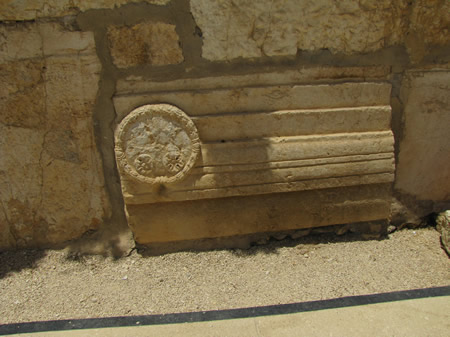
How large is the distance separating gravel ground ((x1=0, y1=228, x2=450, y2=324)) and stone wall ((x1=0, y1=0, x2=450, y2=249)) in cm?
23

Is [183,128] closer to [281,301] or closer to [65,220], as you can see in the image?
[65,220]

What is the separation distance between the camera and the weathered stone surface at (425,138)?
2168 millimetres

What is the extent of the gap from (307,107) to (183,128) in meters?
0.74

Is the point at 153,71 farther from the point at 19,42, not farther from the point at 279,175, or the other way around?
the point at 279,175

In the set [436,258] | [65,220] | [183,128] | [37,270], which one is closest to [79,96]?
[183,128]

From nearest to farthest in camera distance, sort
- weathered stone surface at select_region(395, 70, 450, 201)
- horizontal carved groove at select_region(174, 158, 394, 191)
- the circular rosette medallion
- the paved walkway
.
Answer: the paved walkway < the circular rosette medallion < horizontal carved groove at select_region(174, 158, 394, 191) < weathered stone surface at select_region(395, 70, 450, 201)

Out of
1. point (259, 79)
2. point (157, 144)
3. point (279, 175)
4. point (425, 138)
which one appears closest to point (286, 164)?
point (279, 175)

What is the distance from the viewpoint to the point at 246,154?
2.01 meters

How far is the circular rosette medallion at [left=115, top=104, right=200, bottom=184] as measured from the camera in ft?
6.25

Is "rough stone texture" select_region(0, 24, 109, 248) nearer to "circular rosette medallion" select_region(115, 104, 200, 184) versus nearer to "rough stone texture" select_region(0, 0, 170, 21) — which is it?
"rough stone texture" select_region(0, 0, 170, 21)

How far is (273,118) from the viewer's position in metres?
2.01

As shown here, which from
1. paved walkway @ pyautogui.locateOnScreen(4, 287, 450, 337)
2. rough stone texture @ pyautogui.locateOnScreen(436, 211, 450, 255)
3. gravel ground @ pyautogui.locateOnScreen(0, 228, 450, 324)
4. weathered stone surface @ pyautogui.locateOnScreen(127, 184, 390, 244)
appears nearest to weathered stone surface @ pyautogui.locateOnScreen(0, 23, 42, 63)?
weathered stone surface @ pyautogui.locateOnScreen(127, 184, 390, 244)

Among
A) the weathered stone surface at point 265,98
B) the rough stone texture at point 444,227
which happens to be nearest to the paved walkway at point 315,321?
the rough stone texture at point 444,227

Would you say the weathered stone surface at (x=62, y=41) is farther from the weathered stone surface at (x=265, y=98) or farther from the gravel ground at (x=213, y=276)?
the gravel ground at (x=213, y=276)
